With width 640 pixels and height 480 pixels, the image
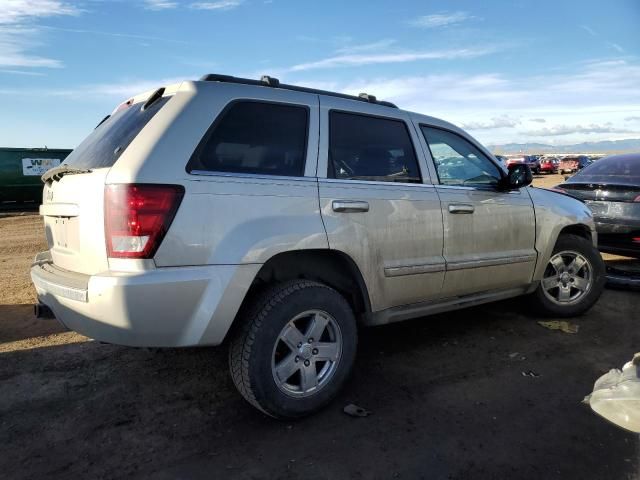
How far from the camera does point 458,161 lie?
13.6ft

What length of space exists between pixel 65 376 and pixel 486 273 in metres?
3.29

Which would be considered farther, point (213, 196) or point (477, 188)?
point (477, 188)

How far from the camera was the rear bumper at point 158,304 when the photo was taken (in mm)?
2523

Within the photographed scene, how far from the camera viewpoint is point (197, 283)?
2613mm

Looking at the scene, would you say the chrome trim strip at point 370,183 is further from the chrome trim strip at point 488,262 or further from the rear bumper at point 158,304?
the rear bumper at point 158,304

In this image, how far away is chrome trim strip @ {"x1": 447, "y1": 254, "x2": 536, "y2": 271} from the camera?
12.5 ft

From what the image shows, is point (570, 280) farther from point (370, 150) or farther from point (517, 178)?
point (370, 150)

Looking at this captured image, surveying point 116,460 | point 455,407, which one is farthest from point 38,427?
point 455,407

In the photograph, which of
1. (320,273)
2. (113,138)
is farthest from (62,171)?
(320,273)

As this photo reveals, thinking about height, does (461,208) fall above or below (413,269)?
above

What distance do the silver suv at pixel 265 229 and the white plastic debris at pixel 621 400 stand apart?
1.66 m

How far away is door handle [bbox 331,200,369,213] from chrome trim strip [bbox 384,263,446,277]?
462mm

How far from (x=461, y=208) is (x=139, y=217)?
2400mm

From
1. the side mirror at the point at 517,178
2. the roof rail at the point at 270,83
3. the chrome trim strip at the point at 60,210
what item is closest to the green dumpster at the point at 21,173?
the chrome trim strip at the point at 60,210
